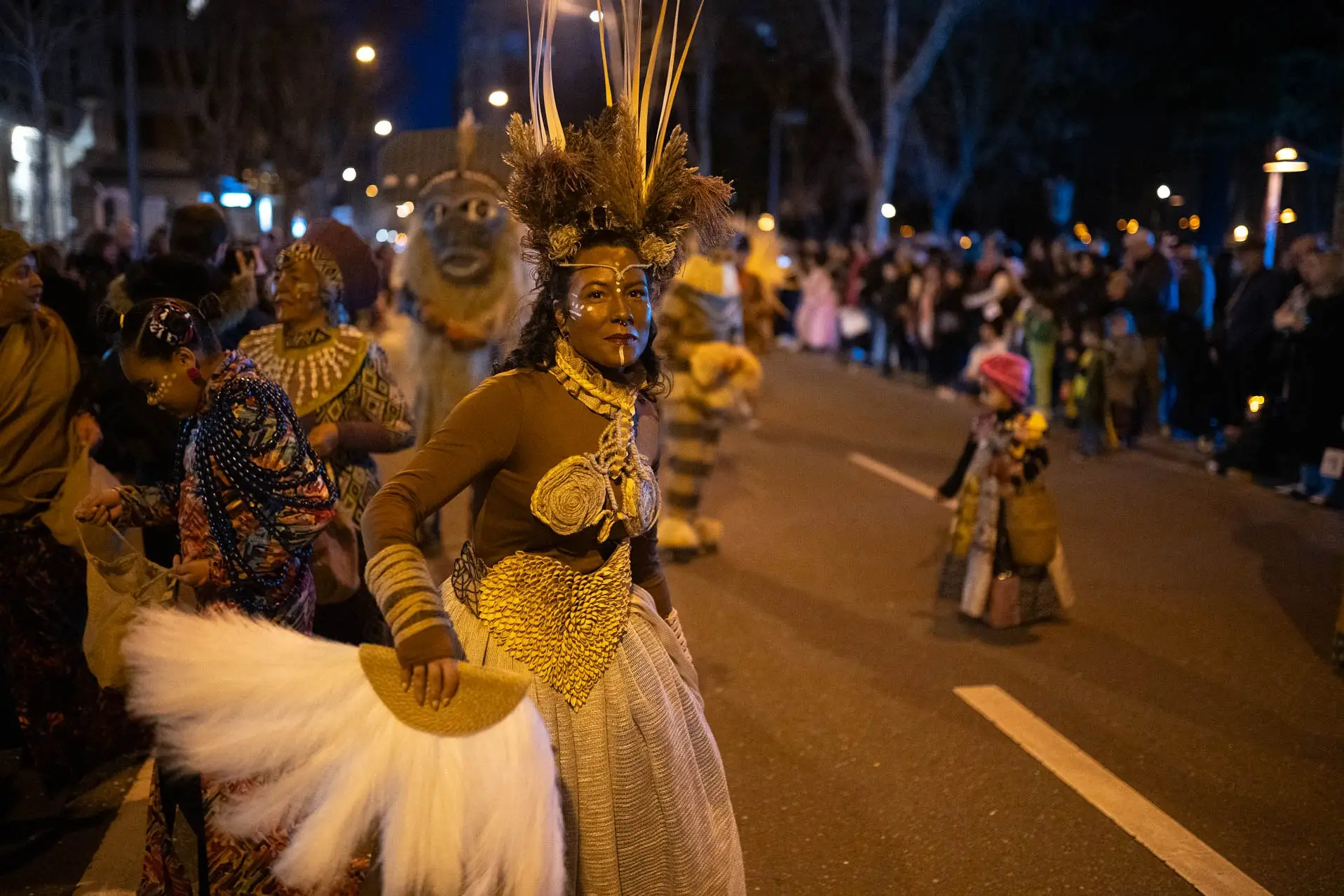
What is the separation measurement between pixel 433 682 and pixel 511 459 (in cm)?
67

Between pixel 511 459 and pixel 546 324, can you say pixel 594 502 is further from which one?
pixel 546 324

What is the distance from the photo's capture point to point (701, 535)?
8477 millimetres

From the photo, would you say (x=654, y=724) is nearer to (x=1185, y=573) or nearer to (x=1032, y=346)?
(x=1185, y=573)

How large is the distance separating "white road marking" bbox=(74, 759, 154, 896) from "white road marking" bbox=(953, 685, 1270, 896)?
330 centimetres

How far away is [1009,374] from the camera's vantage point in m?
6.88

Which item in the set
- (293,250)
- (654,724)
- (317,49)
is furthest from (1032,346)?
(317,49)

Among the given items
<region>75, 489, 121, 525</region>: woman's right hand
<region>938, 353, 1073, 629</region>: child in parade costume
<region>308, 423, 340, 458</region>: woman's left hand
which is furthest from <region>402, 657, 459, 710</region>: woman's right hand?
<region>938, 353, 1073, 629</region>: child in parade costume

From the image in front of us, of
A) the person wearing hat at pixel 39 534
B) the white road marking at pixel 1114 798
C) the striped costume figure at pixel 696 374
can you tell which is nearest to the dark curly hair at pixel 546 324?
the person wearing hat at pixel 39 534

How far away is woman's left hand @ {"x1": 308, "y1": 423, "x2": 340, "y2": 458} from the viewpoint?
14.6 feet

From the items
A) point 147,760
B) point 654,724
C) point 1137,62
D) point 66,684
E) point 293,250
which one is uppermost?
point 1137,62

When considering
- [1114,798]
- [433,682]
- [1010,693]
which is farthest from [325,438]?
[1010,693]

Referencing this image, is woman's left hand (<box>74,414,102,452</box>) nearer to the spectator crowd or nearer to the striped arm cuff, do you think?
the striped arm cuff

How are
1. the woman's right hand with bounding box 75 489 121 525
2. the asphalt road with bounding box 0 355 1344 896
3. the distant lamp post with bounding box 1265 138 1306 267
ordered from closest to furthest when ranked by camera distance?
the woman's right hand with bounding box 75 489 121 525, the asphalt road with bounding box 0 355 1344 896, the distant lamp post with bounding box 1265 138 1306 267

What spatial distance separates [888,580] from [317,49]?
44424mm
